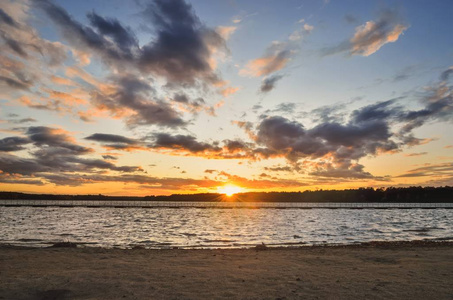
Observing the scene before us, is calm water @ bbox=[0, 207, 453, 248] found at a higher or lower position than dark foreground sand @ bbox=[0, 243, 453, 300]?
lower

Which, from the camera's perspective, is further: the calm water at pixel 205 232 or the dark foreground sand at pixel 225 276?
the calm water at pixel 205 232

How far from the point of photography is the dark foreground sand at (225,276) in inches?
436

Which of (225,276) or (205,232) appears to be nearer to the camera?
(225,276)

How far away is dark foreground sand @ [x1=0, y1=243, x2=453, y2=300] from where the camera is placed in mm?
11062

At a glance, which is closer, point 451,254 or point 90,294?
point 90,294

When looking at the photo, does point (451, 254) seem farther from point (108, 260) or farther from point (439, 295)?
point (108, 260)

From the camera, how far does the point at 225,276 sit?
45.2 ft

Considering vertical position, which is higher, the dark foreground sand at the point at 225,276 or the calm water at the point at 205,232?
the dark foreground sand at the point at 225,276

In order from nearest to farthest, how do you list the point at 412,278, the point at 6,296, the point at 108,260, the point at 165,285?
the point at 6,296 < the point at 165,285 < the point at 412,278 < the point at 108,260

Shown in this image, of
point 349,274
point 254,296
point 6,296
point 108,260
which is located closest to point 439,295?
point 349,274

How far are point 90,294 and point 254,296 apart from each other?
556 centimetres

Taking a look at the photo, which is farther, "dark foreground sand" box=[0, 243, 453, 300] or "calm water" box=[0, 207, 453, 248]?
"calm water" box=[0, 207, 453, 248]

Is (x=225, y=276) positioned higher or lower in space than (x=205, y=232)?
higher

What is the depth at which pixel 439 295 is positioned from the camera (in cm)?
1082
